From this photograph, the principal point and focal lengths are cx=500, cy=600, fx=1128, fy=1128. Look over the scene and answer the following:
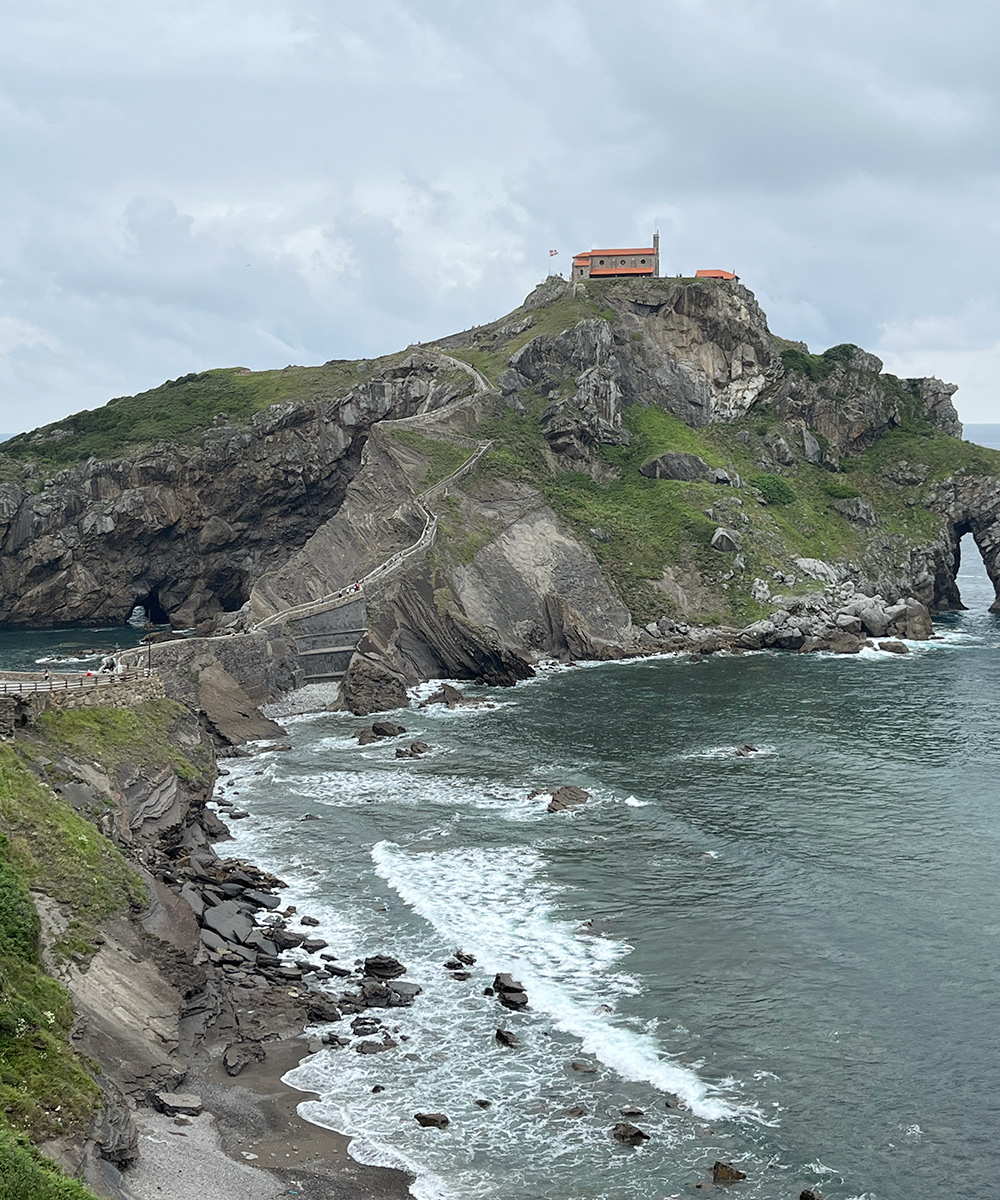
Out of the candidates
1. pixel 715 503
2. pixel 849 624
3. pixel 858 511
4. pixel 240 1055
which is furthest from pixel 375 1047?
pixel 858 511

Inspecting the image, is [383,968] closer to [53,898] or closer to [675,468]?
[53,898]

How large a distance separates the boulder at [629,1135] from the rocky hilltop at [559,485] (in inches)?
3121

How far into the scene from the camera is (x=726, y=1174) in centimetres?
3131

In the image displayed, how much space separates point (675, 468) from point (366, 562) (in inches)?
1776

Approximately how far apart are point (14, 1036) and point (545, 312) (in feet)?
463

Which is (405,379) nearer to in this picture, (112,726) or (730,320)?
(730,320)

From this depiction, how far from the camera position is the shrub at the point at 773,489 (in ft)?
461

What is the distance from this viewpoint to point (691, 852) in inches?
2250

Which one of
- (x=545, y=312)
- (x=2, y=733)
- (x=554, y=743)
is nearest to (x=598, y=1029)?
(x=2, y=733)

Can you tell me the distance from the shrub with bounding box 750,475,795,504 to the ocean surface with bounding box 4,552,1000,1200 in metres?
56.1

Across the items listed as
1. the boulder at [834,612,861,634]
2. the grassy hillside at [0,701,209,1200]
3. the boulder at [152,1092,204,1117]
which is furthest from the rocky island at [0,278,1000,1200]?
the boulder at [834,612,861,634]

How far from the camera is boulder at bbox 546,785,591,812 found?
65.4 m

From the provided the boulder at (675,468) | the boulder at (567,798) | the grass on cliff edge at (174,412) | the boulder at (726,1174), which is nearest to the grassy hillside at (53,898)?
the boulder at (726,1174)

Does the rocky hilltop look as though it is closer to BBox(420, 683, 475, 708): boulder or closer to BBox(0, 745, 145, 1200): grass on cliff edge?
BBox(420, 683, 475, 708): boulder
